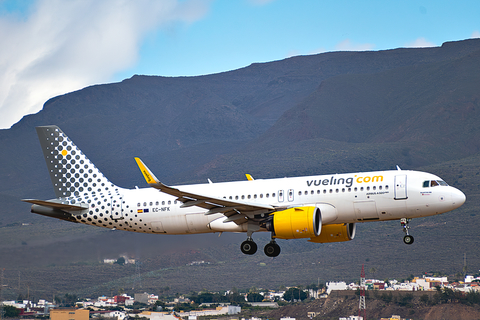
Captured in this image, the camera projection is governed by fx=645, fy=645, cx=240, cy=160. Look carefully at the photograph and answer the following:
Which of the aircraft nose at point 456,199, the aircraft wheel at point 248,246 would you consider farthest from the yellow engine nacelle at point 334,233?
the aircraft nose at point 456,199

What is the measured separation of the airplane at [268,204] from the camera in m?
34.7

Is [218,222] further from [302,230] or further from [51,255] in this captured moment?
[51,255]

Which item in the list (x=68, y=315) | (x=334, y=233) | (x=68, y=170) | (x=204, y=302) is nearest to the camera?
(x=334, y=233)

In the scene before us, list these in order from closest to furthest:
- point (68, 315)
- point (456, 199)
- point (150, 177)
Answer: point (150, 177), point (456, 199), point (68, 315)

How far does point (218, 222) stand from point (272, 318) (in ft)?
285

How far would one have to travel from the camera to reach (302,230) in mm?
34062

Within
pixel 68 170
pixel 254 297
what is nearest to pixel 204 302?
pixel 254 297

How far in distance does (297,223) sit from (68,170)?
16158mm

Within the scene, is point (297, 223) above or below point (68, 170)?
below

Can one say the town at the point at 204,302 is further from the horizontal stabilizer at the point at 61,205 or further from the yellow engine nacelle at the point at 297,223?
the yellow engine nacelle at the point at 297,223

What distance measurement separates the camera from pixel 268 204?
120 feet

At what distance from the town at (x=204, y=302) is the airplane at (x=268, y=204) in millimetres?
79500

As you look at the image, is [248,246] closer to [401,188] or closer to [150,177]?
[150,177]

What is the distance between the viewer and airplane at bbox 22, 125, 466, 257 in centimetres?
3469
